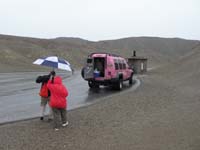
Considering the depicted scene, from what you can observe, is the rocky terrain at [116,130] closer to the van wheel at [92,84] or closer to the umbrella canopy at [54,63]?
the umbrella canopy at [54,63]

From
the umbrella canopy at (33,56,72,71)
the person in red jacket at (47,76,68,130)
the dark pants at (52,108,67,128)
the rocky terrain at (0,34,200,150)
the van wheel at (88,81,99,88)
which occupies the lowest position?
the van wheel at (88,81,99,88)

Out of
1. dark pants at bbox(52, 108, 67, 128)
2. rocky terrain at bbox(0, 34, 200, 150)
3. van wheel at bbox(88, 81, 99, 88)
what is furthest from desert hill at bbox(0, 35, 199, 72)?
dark pants at bbox(52, 108, 67, 128)

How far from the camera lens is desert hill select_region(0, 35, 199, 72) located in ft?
218

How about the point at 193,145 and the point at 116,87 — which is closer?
the point at 193,145

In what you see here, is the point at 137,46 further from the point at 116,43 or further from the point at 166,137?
the point at 166,137

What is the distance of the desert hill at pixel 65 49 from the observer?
6650cm

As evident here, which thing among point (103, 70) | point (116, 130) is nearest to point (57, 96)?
point (116, 130)

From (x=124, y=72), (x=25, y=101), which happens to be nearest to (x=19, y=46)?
(x=124, y=72)

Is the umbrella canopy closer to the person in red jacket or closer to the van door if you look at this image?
the person in red jacket

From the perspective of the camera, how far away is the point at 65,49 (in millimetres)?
102688

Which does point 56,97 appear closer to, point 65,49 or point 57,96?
point 57,96

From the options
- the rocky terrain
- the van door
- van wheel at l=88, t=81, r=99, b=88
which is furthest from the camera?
van wheel at l=88, t=81, r=99, b=88

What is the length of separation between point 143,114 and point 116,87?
10412 mm

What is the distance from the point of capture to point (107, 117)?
11555 millimetres
